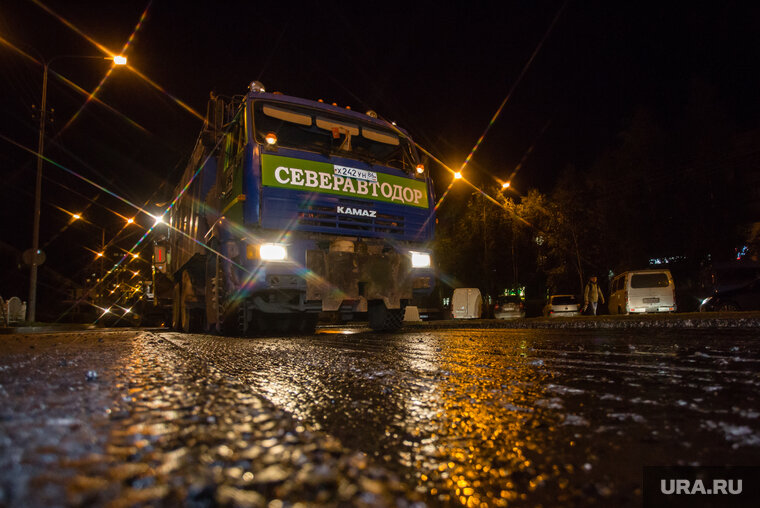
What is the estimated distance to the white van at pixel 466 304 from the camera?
23.6m

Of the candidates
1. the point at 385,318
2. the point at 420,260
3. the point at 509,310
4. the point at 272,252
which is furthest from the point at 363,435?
the point at 509,310

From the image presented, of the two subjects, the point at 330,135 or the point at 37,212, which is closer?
the point at 330,135

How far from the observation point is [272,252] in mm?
6656

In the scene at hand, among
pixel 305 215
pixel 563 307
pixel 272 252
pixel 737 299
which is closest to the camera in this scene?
pixel 272 252

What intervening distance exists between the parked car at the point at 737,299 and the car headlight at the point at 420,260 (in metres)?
13.5

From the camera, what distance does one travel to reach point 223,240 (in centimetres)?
727

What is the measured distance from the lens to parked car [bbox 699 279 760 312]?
607 inches

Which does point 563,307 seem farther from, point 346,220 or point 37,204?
point 37,204

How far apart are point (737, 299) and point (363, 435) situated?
18892 millimetres

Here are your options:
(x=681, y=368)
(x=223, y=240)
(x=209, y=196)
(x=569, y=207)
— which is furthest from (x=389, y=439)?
(x=569, y=207)

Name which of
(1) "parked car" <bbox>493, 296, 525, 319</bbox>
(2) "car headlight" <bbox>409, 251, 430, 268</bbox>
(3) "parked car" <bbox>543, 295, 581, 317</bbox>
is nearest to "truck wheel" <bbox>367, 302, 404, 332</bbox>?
(2) "car headlight" <bbox>409, 251, 430, 268</bbox>

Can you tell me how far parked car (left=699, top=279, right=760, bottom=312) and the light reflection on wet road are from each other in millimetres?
16513

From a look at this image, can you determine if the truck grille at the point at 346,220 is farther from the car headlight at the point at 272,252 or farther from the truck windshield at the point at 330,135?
the truck windshield at the point at 330,135

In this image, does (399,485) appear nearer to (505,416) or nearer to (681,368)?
(505,416)
